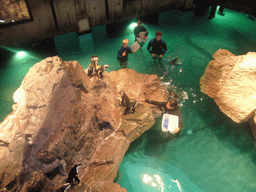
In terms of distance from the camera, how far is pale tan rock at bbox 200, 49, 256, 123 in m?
4.77

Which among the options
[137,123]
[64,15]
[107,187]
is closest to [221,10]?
[64,15]

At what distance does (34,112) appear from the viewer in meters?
3.09

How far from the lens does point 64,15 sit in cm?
779

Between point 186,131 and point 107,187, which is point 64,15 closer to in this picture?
point 186,131

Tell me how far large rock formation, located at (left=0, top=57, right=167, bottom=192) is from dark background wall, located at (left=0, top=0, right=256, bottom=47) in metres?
4.64

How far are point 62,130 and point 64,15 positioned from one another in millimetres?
6246

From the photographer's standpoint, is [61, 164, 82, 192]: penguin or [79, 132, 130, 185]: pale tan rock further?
[79, 132, 130, 185]: pale tan rock

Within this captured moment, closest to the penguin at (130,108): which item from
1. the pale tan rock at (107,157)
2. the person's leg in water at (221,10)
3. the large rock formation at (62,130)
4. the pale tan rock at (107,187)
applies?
the large rock formation at (62,130)

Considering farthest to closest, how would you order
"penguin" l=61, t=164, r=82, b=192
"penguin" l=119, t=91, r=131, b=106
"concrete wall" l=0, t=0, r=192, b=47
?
1. "concrete wall" l=0, t=0, r=192, b=47
2. "penguin" l=119, t=91, r=131, b=106
3. "penguin" l=61, t=164, r=82, b=192

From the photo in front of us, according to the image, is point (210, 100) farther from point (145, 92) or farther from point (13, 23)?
point (13, 23)

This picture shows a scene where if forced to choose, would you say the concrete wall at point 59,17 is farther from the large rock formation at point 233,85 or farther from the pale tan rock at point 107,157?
the pale tan rock at point 107,157

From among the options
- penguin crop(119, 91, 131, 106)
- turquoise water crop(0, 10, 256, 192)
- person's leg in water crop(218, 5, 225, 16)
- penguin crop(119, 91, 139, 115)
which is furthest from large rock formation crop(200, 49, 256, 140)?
person's leg in water crop(218, 5, 225, 16)

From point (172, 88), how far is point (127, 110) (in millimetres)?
2142

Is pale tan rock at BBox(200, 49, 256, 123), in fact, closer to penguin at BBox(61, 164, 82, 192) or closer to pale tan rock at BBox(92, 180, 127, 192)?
pale tan rock at BBox(92, 180, 127, 192)
